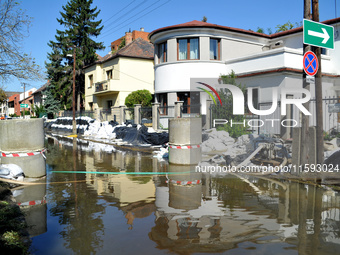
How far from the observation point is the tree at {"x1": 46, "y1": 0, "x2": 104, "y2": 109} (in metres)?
43.5

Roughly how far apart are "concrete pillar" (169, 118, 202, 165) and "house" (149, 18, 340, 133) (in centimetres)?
1032

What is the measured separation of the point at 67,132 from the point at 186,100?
12.9m

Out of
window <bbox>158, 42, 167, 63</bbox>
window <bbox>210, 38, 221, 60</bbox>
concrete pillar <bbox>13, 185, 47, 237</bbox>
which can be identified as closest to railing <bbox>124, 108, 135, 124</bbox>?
window <bbox>158, 42, 167, 63</bbox>

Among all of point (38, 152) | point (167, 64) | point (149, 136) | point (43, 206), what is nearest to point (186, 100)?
point (167, 64)

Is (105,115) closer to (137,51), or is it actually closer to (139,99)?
(139,99)

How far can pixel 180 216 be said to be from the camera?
5.30 meters

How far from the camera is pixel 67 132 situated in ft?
97.6

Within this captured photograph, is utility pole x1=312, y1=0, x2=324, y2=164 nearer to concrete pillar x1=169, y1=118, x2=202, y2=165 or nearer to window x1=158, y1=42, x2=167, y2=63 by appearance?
concrete pillar x1=169, y1=118, x2=202, y2=165

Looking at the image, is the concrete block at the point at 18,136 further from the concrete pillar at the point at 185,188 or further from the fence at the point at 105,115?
the fence at the point at 105,115

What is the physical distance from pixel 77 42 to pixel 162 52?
956 inches

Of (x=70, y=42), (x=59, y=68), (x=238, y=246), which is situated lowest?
(x=238, y=246)

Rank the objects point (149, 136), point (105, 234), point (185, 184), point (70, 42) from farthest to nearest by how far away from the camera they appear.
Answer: point (70, 42)
point (149, 136)
point (185, 184)
point (105, 234)

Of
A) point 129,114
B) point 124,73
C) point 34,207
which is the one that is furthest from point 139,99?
point 34,207

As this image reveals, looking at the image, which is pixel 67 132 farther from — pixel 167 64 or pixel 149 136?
pixel 149 136
